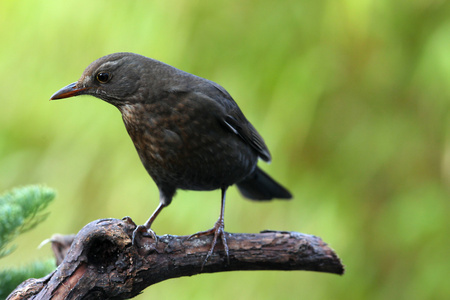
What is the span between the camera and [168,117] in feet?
8.29

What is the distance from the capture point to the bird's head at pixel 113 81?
2549 mm

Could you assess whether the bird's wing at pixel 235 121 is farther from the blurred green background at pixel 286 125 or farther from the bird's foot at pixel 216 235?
the blurred green background at pixel 286 125

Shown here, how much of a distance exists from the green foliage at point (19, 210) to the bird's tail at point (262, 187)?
1409 millimetres

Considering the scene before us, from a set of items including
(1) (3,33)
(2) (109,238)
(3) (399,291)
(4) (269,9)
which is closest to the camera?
(2) (109,238)

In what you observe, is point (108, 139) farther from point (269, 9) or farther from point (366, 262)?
point (366, 262)

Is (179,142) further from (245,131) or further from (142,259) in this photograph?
(142,259)

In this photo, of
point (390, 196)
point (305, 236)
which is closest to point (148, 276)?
point (305, 236)

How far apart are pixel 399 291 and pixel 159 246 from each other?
7.47 ft

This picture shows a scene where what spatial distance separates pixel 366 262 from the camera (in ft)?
12.9

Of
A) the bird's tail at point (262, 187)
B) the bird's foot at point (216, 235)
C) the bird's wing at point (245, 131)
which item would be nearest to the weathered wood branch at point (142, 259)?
the bird's foot at point (216, 235)

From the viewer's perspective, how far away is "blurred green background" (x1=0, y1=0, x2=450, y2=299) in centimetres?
388

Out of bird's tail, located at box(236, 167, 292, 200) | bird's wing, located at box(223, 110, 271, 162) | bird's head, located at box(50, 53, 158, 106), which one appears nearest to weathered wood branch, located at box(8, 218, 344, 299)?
bird's wing, located at box(223, 110, 271, 162)

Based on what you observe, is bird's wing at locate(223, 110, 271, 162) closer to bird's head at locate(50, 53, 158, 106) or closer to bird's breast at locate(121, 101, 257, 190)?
bird's breast at locate(121, 101, 257, 190)

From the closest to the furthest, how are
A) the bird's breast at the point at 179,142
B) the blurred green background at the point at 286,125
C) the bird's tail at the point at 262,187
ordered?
the bird's breast at the point at 179,142
the bird's tail at the point at 262,187
the blurred green background at the point at 286,125
